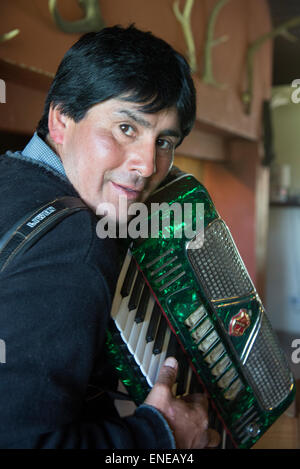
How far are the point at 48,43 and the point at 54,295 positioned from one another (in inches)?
38.7

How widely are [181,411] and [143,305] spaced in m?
0.20

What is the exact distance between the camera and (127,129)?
68 cm

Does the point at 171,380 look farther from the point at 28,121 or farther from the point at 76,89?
the point at 28,121

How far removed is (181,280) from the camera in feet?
2.63

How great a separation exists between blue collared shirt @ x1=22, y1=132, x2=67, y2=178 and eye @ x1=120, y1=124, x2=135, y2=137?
13cm

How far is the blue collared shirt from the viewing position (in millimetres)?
697

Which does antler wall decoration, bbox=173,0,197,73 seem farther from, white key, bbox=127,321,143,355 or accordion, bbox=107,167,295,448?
white key, bbox=127,321,143,355

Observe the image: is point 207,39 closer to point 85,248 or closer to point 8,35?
point 8,35

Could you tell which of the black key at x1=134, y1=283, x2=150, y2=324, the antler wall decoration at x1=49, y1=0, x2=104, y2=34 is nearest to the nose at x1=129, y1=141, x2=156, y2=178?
the black key at x1=134, y1=283, x2=150, y2=324

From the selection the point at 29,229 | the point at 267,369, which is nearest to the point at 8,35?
the point at 29,229

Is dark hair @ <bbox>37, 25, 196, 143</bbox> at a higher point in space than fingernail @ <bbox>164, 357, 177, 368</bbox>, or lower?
higher

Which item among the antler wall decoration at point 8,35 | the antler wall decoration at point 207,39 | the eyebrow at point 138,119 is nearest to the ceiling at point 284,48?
the antler wall decoration at point 207,39

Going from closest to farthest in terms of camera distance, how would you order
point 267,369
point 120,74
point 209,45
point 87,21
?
point 120,74
point 267,369
point 87,21
point 209,45

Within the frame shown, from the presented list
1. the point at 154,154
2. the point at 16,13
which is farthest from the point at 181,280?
the point at 16,13
